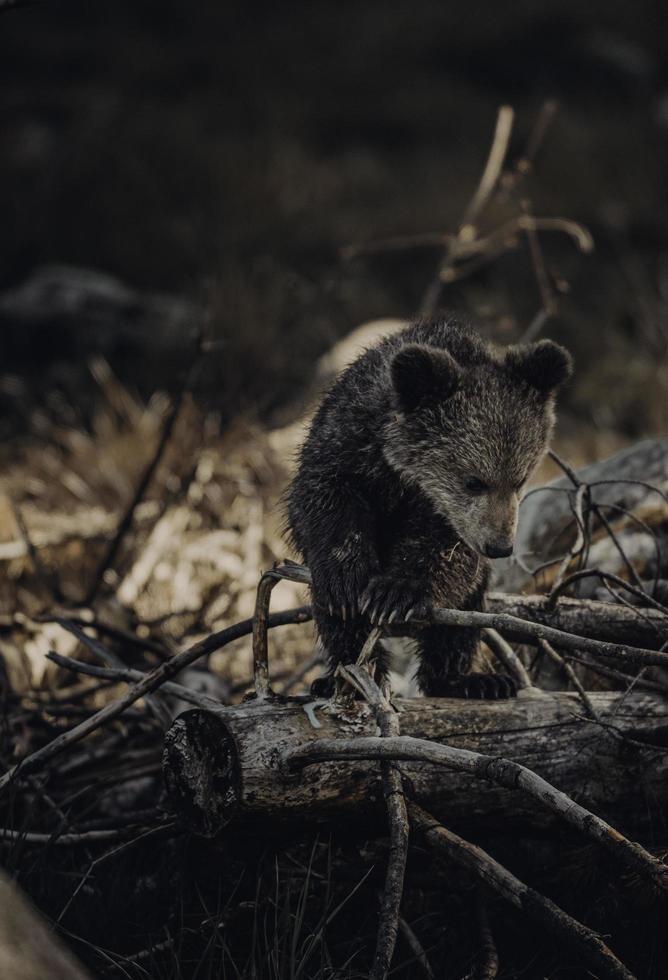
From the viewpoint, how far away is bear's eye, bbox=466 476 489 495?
290cm

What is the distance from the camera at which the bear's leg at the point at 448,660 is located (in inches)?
117

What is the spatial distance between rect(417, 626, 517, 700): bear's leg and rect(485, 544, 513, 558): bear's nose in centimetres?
33

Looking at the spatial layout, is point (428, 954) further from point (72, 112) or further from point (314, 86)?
point (314, 86)

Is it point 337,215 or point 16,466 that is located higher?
point 337,215

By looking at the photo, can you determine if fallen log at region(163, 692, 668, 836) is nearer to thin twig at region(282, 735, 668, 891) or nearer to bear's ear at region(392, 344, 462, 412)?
thin twig at region(282, 735, 668, 891)

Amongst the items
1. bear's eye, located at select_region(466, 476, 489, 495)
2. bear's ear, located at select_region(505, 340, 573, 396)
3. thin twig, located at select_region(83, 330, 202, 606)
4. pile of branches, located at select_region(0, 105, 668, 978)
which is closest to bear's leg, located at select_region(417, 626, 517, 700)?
pile of branches, located at select_region(0, 105, 668, 978)

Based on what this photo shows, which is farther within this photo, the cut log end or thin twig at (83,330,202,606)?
thin twig at (83,330,202,606)

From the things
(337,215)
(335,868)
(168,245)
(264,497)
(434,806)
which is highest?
(337,215)

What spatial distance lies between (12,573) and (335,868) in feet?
8.64

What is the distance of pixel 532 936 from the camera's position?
8.02 feet

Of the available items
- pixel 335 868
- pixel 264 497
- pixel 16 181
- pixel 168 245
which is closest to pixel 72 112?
pixel 16 181

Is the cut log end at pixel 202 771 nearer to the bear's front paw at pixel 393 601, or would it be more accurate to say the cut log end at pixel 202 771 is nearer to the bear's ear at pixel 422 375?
the bear's front paw at pixel 393 601

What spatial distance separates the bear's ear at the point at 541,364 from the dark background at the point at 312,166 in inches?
104

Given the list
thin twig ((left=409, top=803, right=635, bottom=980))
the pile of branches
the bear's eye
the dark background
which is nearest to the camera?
thin twig ((left=409, top=803, right=635, bottom=980))
